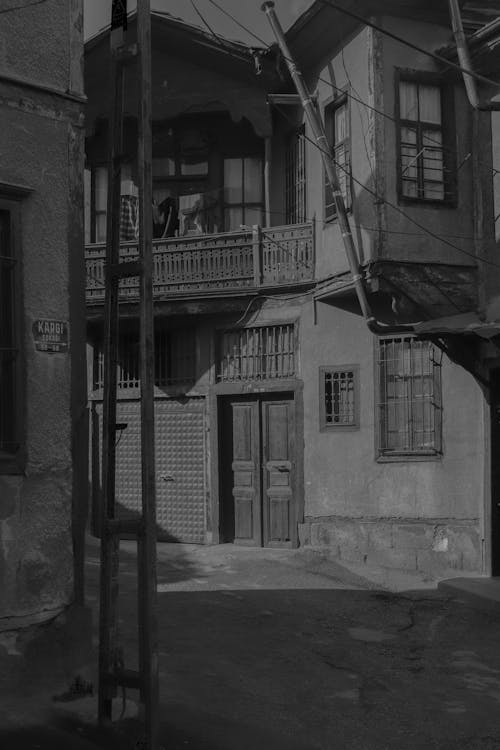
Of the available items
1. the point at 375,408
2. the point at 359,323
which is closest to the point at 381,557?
the point at 375,408

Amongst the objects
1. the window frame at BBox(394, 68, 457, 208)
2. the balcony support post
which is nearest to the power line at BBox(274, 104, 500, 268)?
the window frame at BBox(394, 68, 457, 208)

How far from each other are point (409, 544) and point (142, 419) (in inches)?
315

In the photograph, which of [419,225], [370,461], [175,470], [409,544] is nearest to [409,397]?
[370,461]

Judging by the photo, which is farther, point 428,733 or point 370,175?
point 370,175

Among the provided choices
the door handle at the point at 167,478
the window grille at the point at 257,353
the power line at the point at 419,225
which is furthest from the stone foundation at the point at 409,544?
the power line at the point at 419,225

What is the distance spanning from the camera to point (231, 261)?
14.5 meters

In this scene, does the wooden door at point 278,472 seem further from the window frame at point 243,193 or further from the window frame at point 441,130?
the window frame at point 441,130

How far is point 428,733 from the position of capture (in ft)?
20.1

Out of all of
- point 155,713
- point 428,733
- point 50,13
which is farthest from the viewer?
point 50,13

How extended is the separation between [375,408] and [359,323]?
1.28m

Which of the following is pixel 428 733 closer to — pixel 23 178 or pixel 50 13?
pixel 23 178

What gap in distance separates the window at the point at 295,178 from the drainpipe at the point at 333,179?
3.25 ft

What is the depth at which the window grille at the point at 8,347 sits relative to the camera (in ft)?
20.3

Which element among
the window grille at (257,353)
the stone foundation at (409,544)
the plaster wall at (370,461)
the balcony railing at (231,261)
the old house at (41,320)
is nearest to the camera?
the old house at (41,320)
